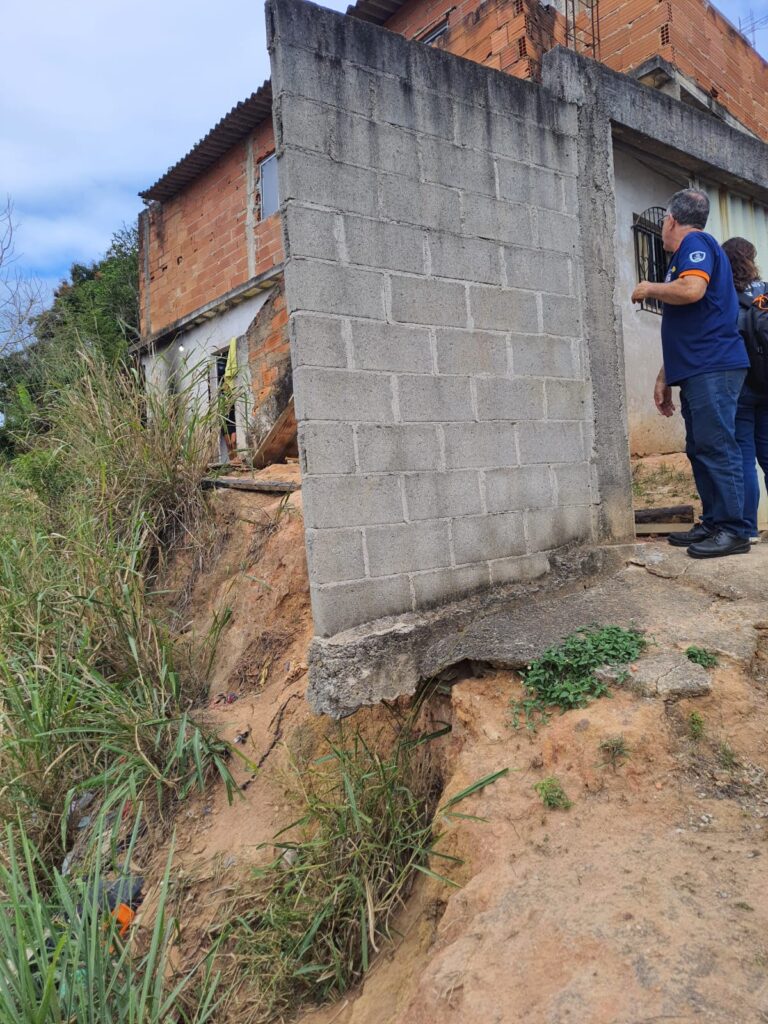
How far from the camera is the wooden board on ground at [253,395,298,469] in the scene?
536 cm

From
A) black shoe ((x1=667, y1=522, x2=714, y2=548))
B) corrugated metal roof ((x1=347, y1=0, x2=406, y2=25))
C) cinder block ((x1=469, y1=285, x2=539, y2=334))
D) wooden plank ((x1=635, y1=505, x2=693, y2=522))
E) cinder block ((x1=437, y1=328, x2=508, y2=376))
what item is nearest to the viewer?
cinder block ((x1=437, y1=328, x2=508, y2=376))

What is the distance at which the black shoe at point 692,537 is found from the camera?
11.6 feet

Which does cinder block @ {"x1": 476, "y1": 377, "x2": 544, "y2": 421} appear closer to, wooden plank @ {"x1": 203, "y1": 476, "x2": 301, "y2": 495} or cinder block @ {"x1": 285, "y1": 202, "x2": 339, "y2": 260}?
cinder block @ {"x1": 285, "y1": 202, "x2": 339, "y2": 260}

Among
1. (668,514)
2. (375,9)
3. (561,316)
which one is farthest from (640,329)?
(375,9)

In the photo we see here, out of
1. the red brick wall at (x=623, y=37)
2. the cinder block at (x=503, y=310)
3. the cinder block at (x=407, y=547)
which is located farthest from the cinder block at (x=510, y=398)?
the red brick wall at (x=623, y=37)

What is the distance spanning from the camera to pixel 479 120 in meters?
3.23

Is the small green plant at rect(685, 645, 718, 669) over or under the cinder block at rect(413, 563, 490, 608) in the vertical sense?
under

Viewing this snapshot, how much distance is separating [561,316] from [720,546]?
1.30 metres

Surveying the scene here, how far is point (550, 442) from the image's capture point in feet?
11.0

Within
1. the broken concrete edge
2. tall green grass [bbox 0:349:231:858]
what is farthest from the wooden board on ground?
the broken concrete edge

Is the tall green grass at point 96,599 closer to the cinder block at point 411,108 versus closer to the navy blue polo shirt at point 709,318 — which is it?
the cinder block at point 411,108

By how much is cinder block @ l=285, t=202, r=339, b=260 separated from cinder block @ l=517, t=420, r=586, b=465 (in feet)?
3.72

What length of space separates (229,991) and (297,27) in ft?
11.0

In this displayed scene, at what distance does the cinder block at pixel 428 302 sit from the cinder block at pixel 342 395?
1.00ft
